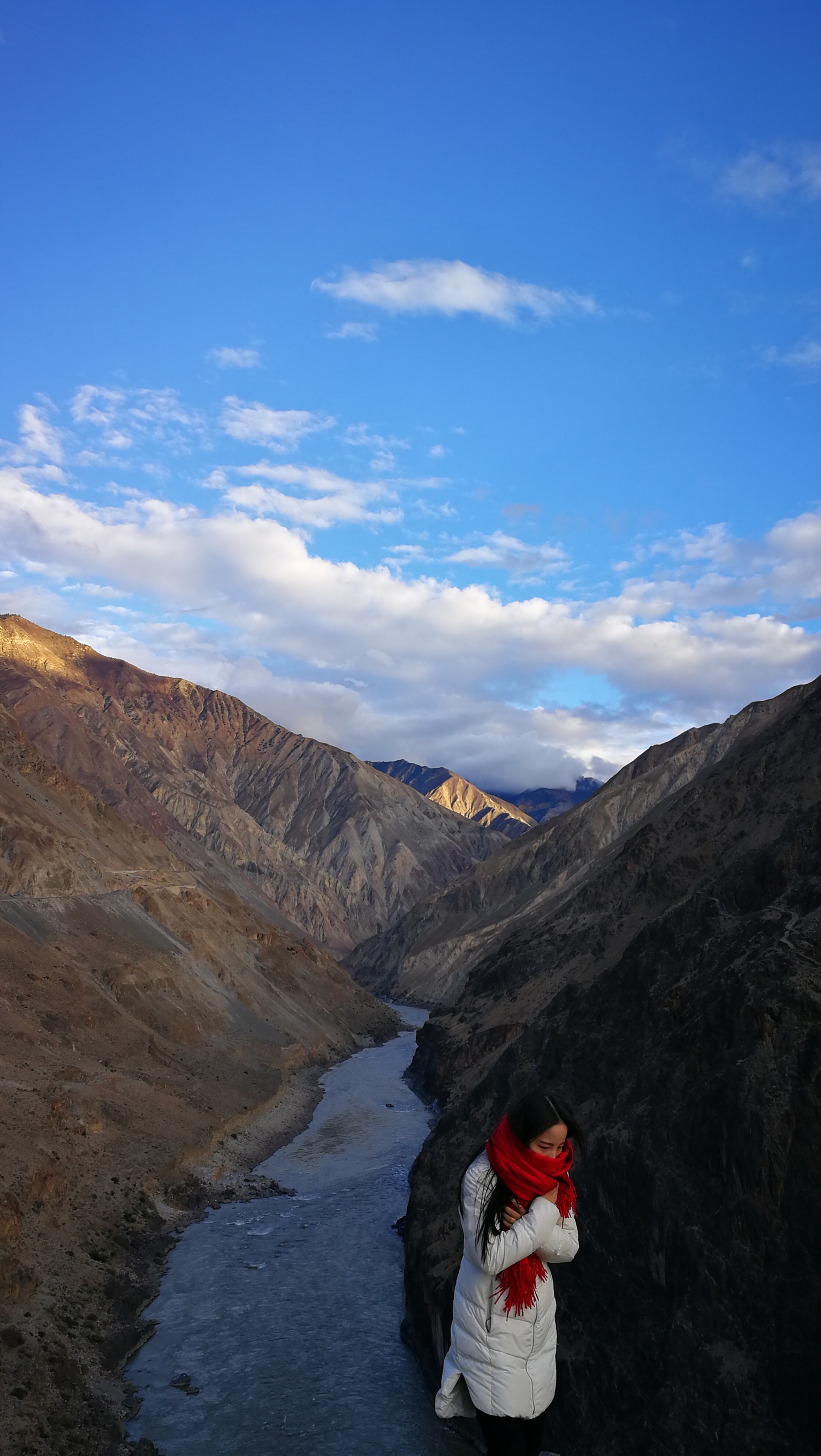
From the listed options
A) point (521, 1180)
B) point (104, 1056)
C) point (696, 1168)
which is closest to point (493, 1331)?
point (521, 1180)

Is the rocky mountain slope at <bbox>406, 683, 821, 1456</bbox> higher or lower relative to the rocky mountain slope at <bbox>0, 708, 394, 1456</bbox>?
higher

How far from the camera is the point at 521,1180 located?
6066mm

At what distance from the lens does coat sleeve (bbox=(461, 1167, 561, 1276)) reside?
5926 mm

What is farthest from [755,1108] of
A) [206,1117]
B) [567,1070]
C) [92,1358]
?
[206,1117]

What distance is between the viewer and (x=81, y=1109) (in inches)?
1736

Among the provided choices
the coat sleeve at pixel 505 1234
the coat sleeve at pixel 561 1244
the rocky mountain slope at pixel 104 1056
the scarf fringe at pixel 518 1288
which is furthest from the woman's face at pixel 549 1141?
the rocky mountain slope at pixel 104 1056

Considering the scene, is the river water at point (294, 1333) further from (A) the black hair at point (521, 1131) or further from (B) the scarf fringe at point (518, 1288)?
(A) the black hair at point (521, 1131)

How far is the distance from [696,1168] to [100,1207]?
26.1 meters

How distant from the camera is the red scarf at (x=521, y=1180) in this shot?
240 inches

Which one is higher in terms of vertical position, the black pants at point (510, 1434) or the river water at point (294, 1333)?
the black pants at point (510, 1434)

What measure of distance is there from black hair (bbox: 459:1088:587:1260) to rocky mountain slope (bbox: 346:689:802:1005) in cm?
8020

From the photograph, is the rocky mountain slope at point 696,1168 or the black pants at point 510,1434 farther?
the rocky mountain slope at point 696,1168

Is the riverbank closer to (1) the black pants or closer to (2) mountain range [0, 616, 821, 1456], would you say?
(2) mountain range [0, 616, 821, 1456]

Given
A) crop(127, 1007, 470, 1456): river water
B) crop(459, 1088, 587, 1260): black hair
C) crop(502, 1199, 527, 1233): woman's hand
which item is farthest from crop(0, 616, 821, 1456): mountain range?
crop(459, 1088, 587, 1260): black hair
